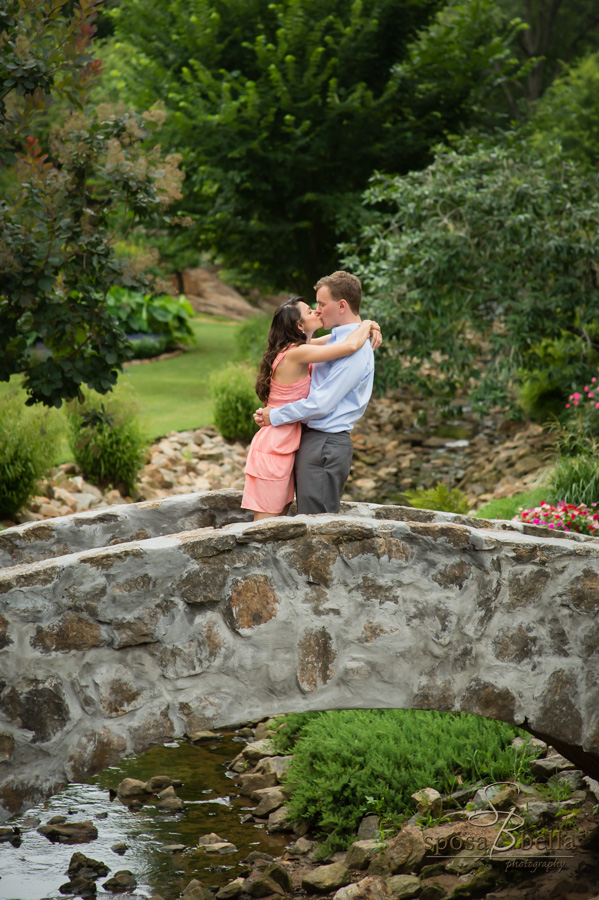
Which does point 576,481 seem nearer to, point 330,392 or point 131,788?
point 330,392

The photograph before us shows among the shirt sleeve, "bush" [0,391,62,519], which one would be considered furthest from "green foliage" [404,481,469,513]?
the shirt sleeve

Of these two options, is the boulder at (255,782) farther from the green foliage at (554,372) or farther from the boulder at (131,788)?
the green foliage at (554,372)

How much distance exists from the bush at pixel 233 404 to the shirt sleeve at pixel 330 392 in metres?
7.79

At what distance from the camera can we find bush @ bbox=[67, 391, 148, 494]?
9508 mm

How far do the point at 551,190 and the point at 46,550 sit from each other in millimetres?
8144

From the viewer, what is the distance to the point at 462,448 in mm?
12883

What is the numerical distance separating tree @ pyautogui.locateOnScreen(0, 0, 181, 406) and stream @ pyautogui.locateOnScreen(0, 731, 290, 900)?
2.45 meters

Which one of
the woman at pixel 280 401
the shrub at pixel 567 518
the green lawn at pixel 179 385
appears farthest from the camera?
the green lawn at pixel 179 385

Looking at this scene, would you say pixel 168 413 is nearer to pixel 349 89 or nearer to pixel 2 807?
pixel 349 89

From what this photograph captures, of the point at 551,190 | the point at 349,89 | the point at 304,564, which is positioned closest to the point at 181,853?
the point at 304,564

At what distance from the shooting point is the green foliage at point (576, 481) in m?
7.81

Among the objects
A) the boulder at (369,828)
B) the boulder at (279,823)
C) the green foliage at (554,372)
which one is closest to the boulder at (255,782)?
the boulder at (279,823)

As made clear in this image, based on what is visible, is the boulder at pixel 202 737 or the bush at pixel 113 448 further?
the bush at pixel 113 448

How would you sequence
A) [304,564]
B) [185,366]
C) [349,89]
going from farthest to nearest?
[185,366], [349,89], [304,564]
